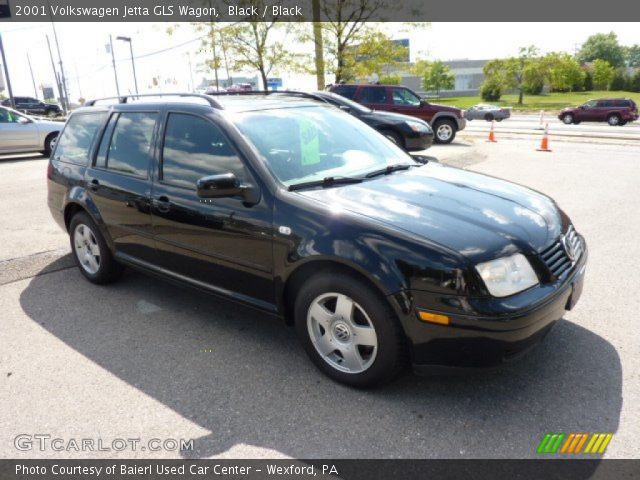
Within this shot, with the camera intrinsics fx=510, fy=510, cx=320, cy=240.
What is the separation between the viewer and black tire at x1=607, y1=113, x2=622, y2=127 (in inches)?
1181

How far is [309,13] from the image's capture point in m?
23.7

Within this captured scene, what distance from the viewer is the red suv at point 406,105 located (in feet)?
52.6

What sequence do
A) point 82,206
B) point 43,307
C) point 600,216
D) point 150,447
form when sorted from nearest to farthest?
point 150,447
point 43,307
point 82,206
point 600,216

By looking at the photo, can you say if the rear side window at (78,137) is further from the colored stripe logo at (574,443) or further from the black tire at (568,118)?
the black tire at (568,118)

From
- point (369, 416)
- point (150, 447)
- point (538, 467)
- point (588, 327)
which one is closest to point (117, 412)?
point (150, 447)

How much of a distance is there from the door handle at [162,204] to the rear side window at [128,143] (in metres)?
0.29

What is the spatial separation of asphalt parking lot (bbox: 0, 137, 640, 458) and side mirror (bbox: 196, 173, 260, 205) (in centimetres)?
110

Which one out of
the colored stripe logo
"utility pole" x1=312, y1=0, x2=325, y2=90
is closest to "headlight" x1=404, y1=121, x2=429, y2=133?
the colored stripe logo

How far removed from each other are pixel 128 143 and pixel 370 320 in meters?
2.65

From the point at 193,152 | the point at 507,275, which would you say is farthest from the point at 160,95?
the point at 507,275

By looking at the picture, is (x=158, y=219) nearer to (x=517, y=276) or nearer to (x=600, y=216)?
(x=517, y=276)

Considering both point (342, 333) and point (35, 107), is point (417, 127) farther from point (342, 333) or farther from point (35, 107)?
point (35, 107)

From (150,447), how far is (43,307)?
2.35 meters

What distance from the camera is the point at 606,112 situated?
1198 inches
